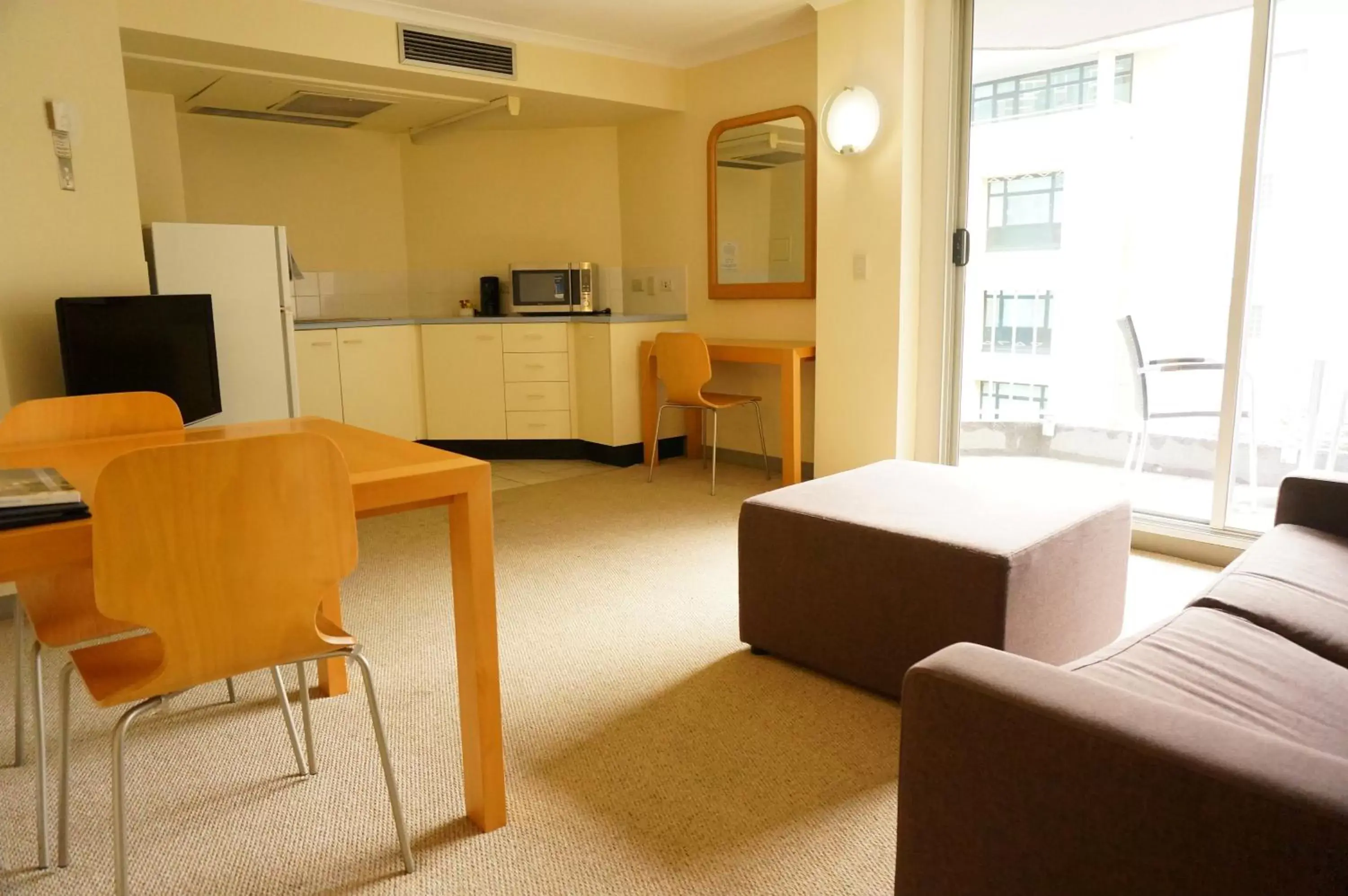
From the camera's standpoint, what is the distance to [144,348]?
3.22 m

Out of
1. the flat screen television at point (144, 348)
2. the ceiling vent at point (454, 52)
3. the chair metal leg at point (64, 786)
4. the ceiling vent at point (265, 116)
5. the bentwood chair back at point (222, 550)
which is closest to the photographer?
the bentwood chair back at point (222, 550)

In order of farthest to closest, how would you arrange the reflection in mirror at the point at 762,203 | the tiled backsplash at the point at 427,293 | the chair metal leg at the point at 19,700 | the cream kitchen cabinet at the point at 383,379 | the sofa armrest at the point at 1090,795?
the tiled backsplash at the point at 427,293, the cream kitchen cabinet at the point at 383,379, the reflection in mirror at the point at 762,203, the chair metal leg at the point at 19,700, the sofa armrest at the point at 1090,795

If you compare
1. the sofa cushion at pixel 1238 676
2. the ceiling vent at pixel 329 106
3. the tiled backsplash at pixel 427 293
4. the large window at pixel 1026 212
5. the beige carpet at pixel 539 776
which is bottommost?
the beige carpet at pixel 539 776

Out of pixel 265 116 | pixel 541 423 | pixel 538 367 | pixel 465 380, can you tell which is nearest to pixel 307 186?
pixel 265 116

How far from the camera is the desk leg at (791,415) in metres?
4.36

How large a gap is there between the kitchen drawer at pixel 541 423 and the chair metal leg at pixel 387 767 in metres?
3.86

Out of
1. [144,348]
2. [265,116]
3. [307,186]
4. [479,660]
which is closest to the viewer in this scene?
[479,660]

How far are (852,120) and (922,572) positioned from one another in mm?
2601

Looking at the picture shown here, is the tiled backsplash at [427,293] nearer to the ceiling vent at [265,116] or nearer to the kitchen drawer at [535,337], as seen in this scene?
the kitchen drawer at [535,337]

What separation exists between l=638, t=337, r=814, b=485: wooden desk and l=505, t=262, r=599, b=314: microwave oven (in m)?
0.66

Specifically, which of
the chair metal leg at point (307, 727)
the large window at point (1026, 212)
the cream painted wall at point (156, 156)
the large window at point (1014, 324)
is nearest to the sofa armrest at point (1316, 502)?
the chair metal leg at point (307, 727)

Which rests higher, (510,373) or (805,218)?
(805,218)

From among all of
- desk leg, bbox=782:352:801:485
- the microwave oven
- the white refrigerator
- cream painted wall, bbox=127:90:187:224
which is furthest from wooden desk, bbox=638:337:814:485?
cream painted wall, bbox=127:90:187:224

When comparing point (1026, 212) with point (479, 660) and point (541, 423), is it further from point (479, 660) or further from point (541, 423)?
point (479, 660)
